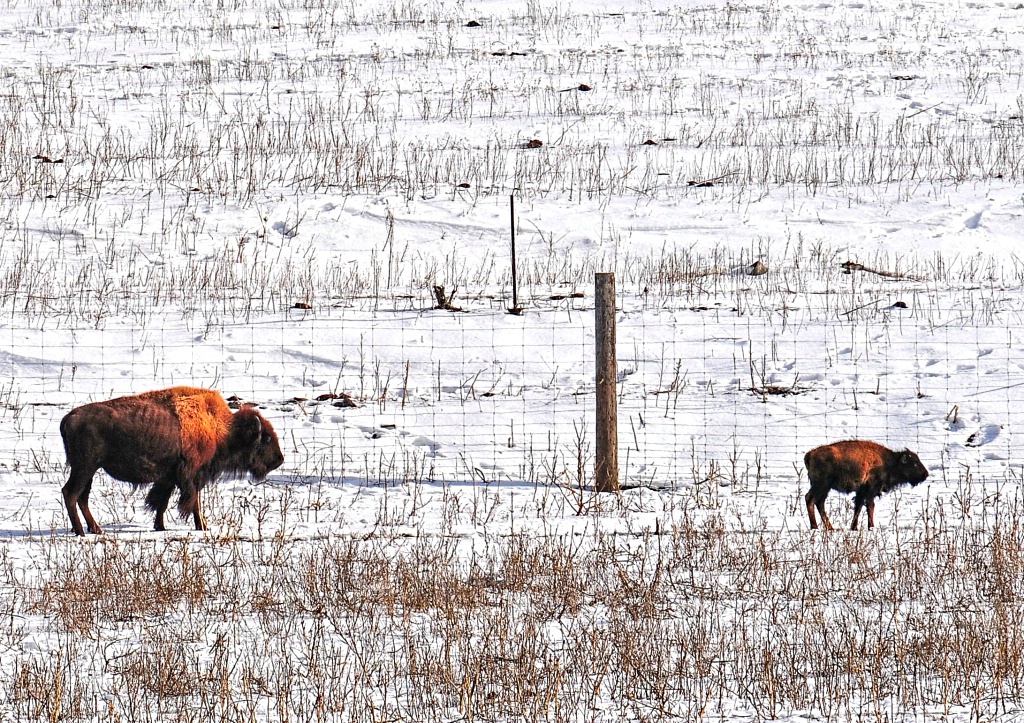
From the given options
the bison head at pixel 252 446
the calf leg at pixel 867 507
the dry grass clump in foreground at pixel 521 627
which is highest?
the bison head at pixel 252 446

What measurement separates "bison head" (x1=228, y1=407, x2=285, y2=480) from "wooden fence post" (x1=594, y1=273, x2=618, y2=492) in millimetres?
2296

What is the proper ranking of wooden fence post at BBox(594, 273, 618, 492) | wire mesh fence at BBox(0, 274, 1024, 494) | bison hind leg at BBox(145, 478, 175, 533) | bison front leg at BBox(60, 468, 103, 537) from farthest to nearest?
wire mesh fence at BBox(0, 274, 1024, 494) → wooden fence post at BBox(594, 273, 618, 492) → bison hind leg at BBox(145, 478, 175, 533) → bison front leg at BBox(60, 468, 103, 537)

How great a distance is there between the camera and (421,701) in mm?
4836

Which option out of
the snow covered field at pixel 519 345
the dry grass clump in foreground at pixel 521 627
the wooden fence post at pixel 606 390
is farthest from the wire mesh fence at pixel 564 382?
the dry grass clump in foreground at pixel 521 627

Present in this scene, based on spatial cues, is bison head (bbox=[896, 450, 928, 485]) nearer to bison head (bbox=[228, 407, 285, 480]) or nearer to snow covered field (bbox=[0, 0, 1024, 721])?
snow covered field (bbox=[0, 0, 1024, 721])

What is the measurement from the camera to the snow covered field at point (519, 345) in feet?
17.5

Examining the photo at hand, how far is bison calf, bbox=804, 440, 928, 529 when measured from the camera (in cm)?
794

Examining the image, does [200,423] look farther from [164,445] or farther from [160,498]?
[160,498]

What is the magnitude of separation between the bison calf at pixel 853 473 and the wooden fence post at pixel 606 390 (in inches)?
60.3

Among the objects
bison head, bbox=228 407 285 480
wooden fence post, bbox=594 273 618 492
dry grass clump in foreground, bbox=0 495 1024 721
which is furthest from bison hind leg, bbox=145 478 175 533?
wooden fence post, bbox=594 273 618 492

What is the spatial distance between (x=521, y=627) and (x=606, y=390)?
361 cm

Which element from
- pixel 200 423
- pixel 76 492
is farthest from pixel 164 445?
pixel 76 492

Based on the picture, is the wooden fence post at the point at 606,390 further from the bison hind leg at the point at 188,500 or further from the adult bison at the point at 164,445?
the bison hind leg at the point at 188,500

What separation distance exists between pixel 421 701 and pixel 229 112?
17365mm
